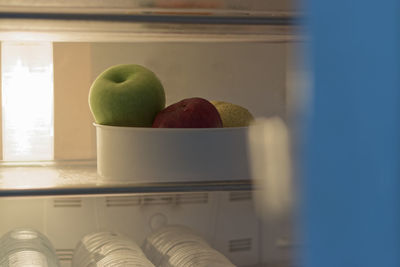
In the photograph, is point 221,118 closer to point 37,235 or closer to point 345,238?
point 37,235

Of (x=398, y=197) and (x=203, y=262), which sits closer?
(x=398, y=197)

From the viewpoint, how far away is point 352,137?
1.13 feet

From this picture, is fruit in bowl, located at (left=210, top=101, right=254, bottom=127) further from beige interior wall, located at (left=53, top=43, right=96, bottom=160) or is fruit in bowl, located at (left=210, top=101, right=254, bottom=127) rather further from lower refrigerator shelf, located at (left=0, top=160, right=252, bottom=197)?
beige interior wall, located at (left=53, top=43, right=96, bottom=160)

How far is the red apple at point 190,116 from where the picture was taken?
852 millimetres

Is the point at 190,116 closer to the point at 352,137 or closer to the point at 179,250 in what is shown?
the point at 179,250

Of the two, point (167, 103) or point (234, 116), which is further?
point (167, 103)

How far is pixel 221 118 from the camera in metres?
0.91

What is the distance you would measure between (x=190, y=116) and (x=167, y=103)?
0.28m

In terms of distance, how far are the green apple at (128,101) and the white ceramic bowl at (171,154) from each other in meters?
0.02

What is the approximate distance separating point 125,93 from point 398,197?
570mm

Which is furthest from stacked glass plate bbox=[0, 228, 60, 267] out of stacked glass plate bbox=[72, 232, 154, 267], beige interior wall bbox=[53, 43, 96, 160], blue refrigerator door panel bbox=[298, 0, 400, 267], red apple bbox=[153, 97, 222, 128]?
blue refrigerator door panel bbox=[298, 0, 400, 267]

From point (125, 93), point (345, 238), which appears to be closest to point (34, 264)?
point (125, 93)

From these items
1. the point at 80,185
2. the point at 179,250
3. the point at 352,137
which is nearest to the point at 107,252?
the point at 179,250

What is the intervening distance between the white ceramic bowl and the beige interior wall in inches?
10.8
